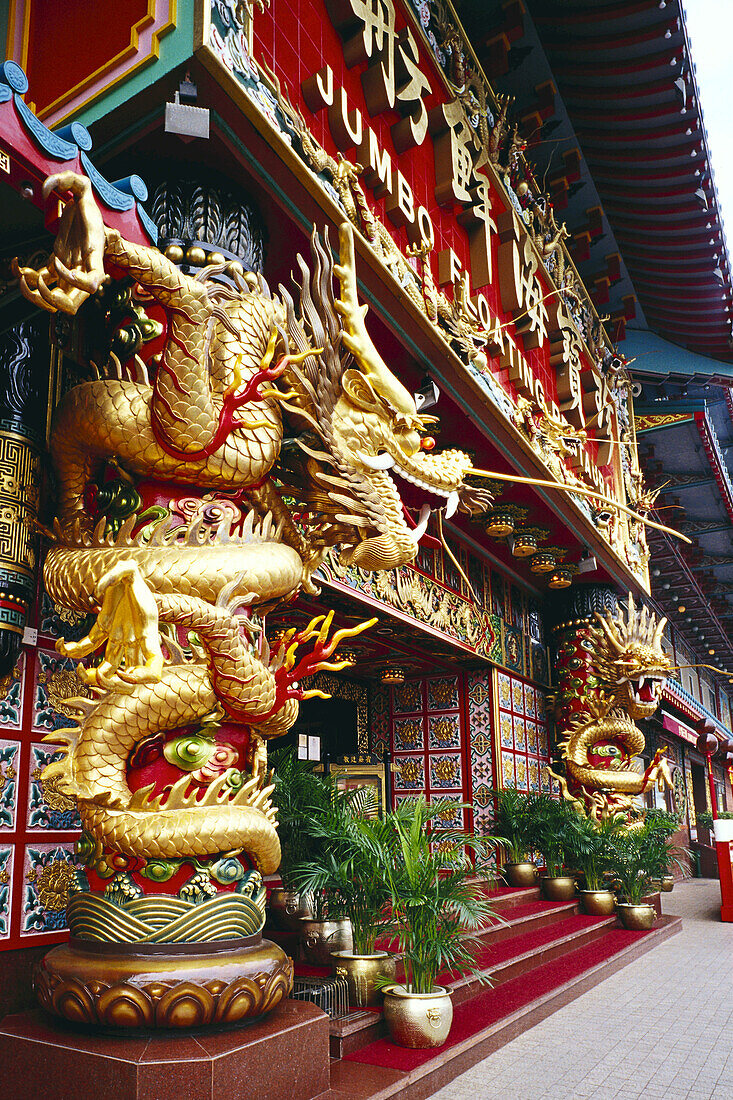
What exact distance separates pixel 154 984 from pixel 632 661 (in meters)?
7.88

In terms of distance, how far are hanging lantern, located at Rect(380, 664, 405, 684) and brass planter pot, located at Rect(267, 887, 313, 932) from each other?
389 cm

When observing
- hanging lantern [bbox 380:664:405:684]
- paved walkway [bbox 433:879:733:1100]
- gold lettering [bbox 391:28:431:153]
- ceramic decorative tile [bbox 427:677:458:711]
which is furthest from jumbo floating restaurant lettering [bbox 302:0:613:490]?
paved walkway [bbox 433:879:733:1100]

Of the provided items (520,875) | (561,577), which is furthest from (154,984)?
(561,577)

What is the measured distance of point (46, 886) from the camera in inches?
126

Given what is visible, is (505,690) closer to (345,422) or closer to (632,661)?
(632,661)

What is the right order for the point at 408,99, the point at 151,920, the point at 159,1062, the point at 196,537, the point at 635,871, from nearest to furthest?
the point at 159,1062 < the point at 151,920 < the point at 196,537 < the point at 408,99 < the point at 635,871

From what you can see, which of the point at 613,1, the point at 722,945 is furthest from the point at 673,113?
the point at 722,945

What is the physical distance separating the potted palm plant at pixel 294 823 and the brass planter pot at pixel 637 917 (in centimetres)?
380

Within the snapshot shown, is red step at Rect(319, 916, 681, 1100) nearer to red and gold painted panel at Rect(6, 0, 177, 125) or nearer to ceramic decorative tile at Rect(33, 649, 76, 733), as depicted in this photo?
ceramic decorative tile at Rect(33, 649, 76, 733)

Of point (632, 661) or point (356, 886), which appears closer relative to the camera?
point (356, 886)

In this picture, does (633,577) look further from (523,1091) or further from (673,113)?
(523,1091)

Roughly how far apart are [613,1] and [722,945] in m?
7.83

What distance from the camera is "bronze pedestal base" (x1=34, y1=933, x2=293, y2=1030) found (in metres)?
2.48

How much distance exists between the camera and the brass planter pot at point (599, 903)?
7621 millimetres
